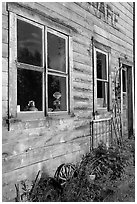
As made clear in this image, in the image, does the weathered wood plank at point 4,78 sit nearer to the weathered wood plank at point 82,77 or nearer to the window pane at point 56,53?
the window pane at point 56,53

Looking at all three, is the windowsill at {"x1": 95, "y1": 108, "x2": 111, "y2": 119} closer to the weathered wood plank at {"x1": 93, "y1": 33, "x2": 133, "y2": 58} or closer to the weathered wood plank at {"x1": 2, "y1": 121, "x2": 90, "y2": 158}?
the weathered wood plank at {"x1": 2, "y1": 121, "x2": 90, "y2": 158}

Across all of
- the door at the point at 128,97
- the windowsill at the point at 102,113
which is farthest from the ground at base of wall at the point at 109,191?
the door at the point at 128,97

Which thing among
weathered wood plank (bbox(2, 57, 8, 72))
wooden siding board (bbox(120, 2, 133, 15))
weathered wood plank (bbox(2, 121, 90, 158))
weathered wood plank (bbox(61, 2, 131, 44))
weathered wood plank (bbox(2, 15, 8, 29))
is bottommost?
weathered wood plank (bbox(2, 121, 90, 158))

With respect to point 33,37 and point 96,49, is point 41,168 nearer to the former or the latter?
point 33,37

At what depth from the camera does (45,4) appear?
4.55 metres

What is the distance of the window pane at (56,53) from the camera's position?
471cm

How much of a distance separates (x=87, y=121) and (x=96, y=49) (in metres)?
1.84

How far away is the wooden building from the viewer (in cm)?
370

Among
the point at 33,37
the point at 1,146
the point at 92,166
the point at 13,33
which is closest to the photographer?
the point at 1,146

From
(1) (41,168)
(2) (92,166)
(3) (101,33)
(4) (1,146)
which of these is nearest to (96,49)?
(3) (101,33)

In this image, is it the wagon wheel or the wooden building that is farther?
the wagon wheel

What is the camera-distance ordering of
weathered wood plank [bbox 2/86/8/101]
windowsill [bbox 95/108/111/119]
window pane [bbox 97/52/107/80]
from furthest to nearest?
window pane [bbox 97/52/107/80], windowsill [bbox 95/108/111/119], weathered wood plank [bbox 2/86/8/101]

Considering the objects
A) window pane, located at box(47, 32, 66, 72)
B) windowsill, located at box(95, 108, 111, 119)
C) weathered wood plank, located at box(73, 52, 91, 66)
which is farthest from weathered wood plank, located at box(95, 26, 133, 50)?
windowsill, located at box(95, 108, 111, 119)

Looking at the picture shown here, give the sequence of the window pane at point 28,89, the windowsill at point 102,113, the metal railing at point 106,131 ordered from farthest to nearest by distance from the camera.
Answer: the windowsill at point 102,113 → the metal railing at point 106,131 → the window pane at point 28,89
